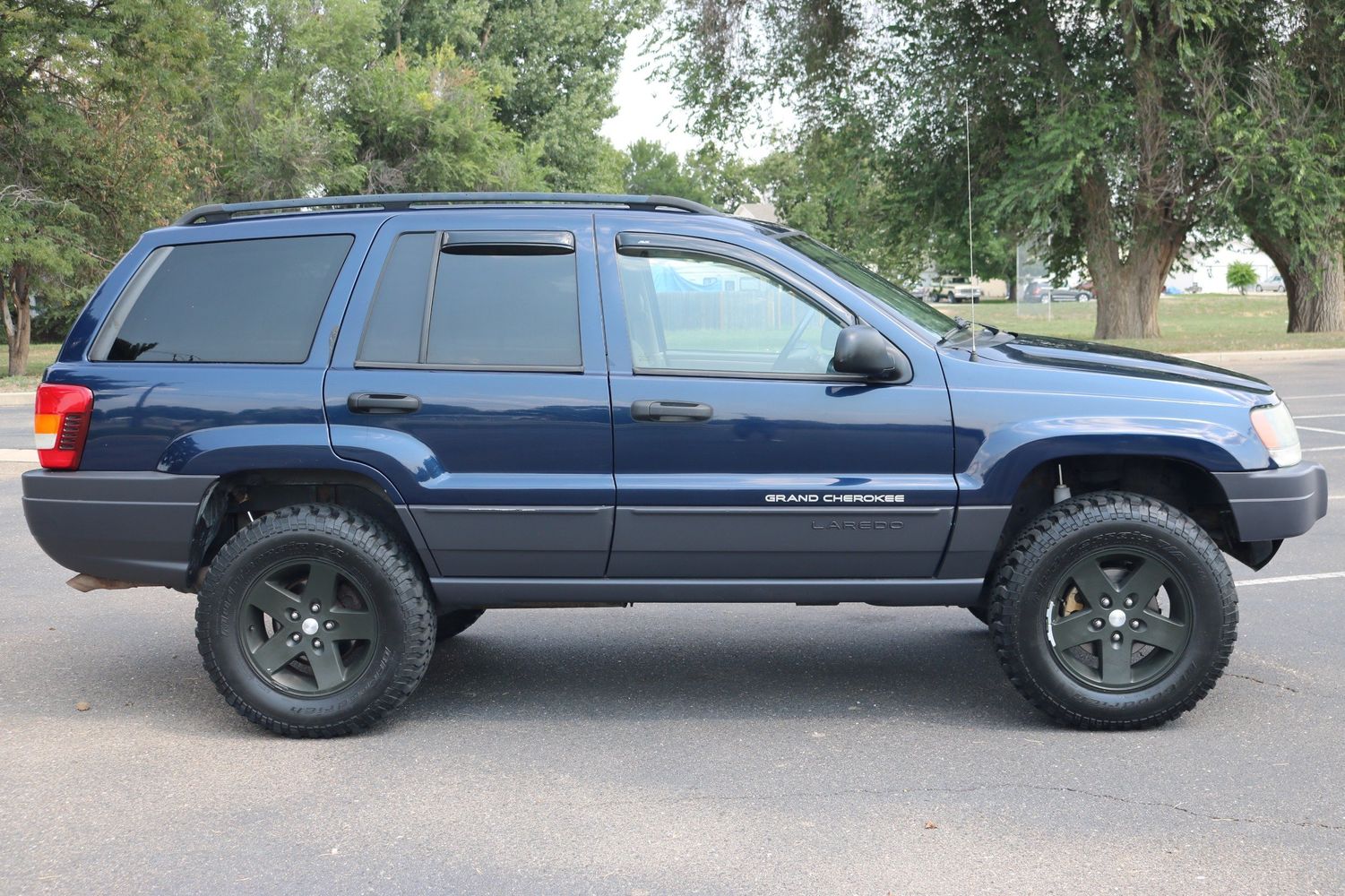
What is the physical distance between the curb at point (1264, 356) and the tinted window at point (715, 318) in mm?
20167

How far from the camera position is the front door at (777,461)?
492cm

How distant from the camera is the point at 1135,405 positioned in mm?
4938

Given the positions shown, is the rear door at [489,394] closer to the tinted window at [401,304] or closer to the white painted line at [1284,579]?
the tinted window at [401,304]

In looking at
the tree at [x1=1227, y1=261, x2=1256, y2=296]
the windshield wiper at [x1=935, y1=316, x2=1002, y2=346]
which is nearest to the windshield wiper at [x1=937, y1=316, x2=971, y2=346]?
the windshield wiper at [x1=935, y1=316, x2=1002, y2=346]

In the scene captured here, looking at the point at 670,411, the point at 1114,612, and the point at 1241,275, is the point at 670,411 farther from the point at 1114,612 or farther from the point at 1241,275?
the point at 1241,275

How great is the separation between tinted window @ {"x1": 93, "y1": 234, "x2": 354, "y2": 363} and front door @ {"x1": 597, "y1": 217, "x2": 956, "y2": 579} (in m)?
1.13

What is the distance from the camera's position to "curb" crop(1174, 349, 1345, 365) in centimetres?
2430

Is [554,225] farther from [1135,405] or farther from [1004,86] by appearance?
[1004,86]

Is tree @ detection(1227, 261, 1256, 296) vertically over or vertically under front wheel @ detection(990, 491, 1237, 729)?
over

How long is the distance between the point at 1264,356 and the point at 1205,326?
16417 millimetres

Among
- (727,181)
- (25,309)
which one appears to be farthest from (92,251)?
(727,181)

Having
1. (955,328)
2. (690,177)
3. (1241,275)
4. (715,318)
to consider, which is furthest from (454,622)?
(1241,275)

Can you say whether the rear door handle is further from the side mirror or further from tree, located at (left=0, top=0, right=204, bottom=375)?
tree, located at (left=0, top=0, right=204, bottom=375)

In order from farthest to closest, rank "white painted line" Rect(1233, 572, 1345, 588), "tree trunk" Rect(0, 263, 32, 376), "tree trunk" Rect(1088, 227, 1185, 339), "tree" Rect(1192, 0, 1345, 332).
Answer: "tree trunk" Rect(1088, 227, 1185, 339) < "tree trunk" Rect(0, 263, 32, 376) < "tree" Rect(1192, 0, 1345, 332) < "white painted line" Rect(1233, 572, 1345, 588)
